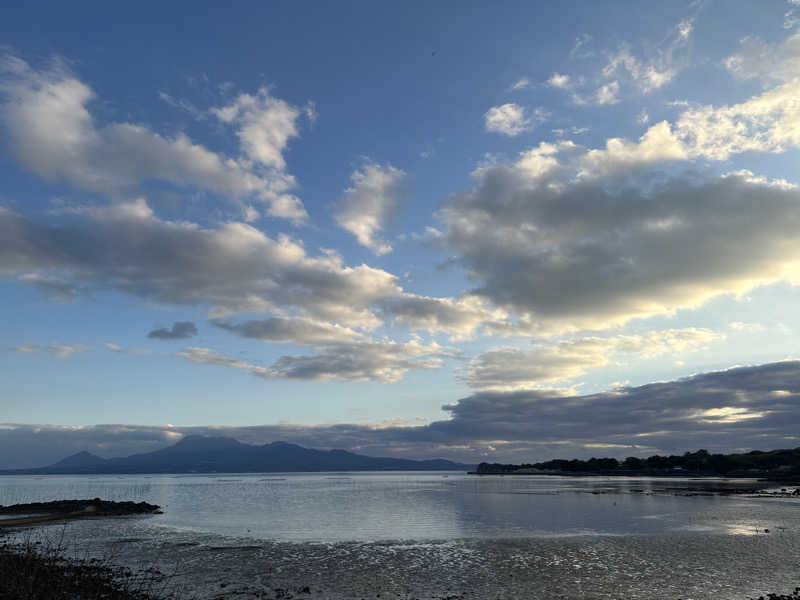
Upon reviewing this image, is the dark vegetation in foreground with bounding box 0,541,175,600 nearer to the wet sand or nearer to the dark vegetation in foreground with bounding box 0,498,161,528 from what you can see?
the wet sand

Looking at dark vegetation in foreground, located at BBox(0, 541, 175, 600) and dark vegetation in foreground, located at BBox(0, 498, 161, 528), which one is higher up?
dark vegetation in foreground, located at BBox(0, 541, 175, 600)

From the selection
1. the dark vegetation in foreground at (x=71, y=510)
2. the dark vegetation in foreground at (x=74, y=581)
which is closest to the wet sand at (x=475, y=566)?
the dark vegetation in foreground at (x=74, y=581)

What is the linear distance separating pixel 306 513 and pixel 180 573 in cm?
5592

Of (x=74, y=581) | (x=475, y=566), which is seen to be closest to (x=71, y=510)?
(x=74, y=581)

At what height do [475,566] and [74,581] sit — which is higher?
[74,581]

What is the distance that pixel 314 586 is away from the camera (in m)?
38.0

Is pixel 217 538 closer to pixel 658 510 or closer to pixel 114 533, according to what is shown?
pixel 114 533

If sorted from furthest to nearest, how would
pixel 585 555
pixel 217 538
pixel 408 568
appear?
1. pixel 217 538
2. pixel 585 555
3. pixel 408 568

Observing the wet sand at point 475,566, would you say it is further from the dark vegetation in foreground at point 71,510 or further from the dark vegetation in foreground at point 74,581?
the dark vegetation in foreground at point 71,510

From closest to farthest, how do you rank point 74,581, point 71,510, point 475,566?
point 74,581
point 475,566
point 71,510

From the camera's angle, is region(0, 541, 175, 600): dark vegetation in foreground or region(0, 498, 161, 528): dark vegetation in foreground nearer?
region(0, 541, 175, 600): dark vegetation in foreground

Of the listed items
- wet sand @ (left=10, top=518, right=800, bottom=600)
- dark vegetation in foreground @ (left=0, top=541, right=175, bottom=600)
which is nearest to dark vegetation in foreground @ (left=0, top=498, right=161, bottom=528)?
wet sand @ (left=10, top=518, right=800, bottom=600)

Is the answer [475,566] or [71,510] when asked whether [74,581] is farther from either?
[71,510]

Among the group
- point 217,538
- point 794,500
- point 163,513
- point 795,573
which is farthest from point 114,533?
point 794,500
